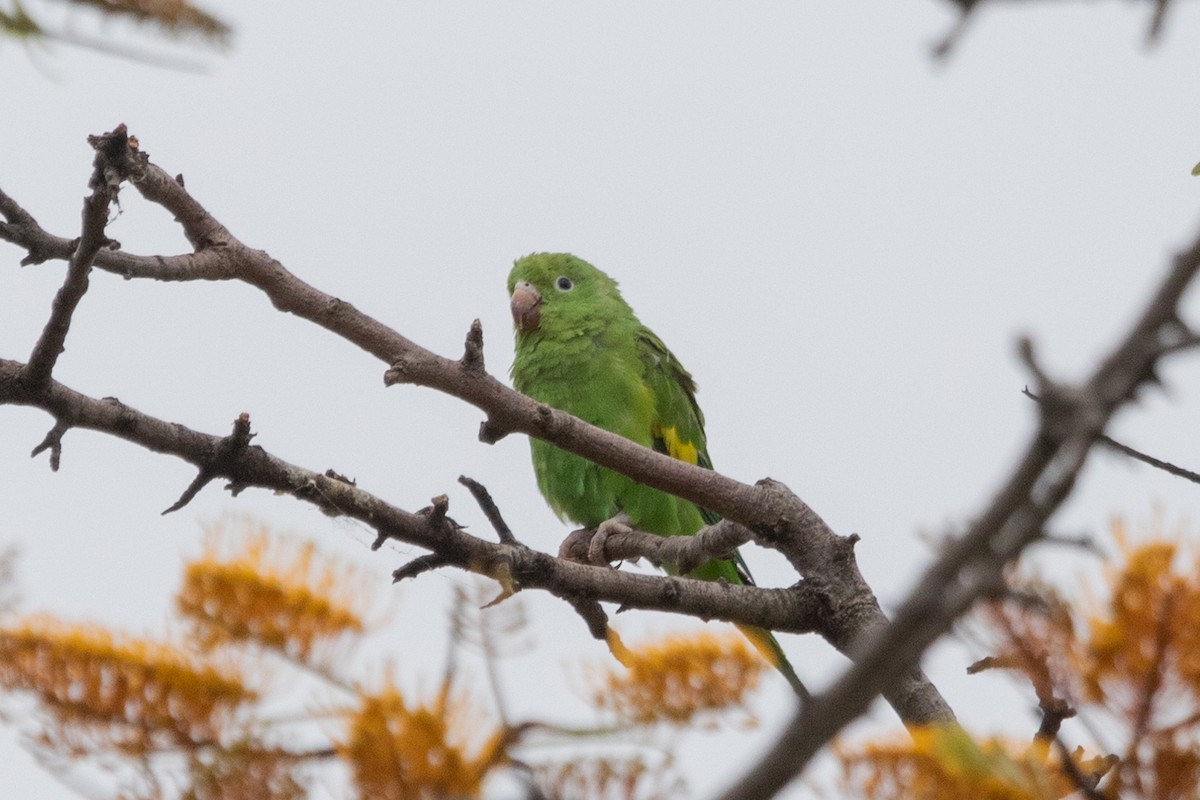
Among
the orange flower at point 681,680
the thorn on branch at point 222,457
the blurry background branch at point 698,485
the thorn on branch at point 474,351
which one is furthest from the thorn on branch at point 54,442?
→ the orange flower at point 681,680

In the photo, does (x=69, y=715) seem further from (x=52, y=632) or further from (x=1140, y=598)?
(x=1140, y=598)

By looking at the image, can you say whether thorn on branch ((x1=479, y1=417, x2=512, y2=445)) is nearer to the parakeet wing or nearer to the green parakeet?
the green parakeet

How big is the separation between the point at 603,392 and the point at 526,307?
844 millimetres

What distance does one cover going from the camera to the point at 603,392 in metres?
6.26

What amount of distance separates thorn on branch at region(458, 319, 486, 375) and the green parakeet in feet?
9.84

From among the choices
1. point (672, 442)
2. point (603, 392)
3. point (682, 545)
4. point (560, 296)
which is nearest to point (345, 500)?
point (682, 545)

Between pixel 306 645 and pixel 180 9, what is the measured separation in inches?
36.2

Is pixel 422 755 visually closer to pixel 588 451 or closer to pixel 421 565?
pixel 421 565

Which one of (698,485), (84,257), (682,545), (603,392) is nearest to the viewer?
(84,257)

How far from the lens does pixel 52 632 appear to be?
1969 millimetres

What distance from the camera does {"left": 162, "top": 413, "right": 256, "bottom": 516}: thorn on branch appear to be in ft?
7.93

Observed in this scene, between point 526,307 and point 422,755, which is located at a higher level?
point 526,307

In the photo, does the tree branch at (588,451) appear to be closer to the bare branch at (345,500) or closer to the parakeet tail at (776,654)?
the bare branch at (345,500)

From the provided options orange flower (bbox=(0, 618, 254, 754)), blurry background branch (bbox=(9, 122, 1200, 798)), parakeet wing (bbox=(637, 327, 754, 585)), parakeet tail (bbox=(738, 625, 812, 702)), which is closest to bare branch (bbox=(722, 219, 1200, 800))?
blurry background branch (bbox=(9, 122, 1200, 798))
